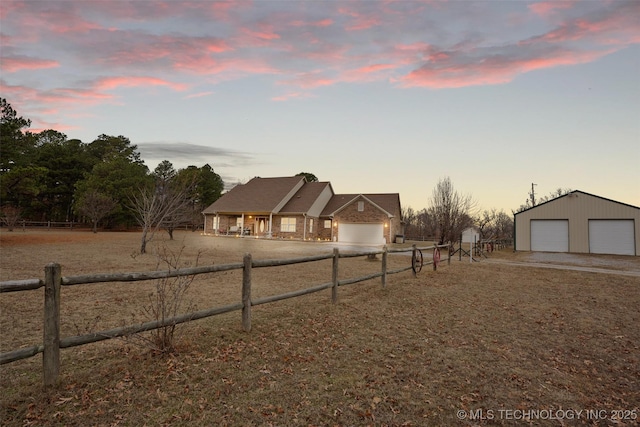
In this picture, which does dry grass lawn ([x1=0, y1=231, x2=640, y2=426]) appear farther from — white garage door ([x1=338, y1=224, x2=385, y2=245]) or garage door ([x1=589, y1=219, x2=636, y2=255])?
white garage door ([x1=338, y1=224, x2=385, y2=245])

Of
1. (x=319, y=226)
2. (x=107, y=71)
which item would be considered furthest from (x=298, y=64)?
(x=319, y=226)

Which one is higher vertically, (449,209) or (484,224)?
(449,209)

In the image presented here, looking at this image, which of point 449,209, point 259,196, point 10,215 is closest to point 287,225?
point 259,196

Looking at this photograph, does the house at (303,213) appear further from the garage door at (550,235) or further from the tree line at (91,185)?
the garage door at (550,235)

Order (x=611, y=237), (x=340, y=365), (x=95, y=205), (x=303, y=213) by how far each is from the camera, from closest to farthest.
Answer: (x=340, y=365)
(x=611, y=237)
(x=303, y=213)
(x=95, y=205)

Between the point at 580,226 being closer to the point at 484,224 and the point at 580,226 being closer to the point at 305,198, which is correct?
the point at 484,224

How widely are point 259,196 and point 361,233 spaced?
43.0 ft

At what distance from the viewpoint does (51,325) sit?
3.34 meters

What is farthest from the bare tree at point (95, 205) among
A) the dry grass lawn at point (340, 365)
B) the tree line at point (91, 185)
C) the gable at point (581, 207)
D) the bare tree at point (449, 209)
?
the gable at point (581, 207)

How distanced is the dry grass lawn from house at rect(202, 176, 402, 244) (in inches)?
960

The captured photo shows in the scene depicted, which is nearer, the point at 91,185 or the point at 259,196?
the point at 259,196

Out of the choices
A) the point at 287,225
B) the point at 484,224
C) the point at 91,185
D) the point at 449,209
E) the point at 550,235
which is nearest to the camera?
the point at 550,235

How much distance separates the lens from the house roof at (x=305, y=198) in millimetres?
35000

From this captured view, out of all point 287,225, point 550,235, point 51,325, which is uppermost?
point 287,225
